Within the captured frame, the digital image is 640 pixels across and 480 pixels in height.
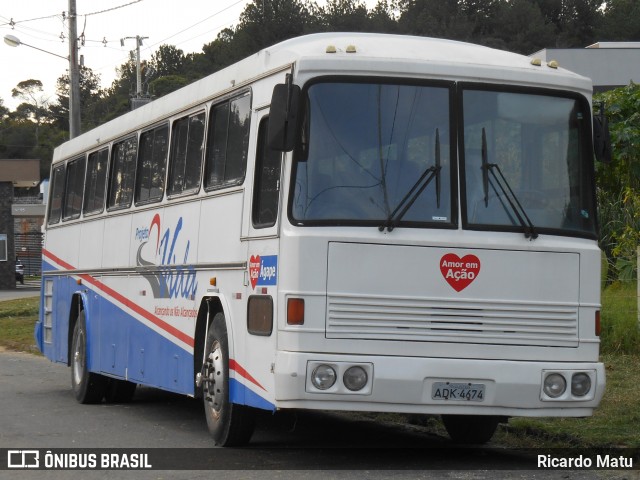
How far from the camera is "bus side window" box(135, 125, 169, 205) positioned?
12.9 m

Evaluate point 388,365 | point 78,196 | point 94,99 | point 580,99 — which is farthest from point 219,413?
point 94,99

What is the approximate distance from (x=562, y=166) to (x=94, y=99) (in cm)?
13716

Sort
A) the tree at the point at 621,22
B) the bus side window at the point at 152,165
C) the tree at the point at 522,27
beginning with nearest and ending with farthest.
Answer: the bus side window at the point at 152,165, the tree at the point at 522,27, the tree at the point at 621,22

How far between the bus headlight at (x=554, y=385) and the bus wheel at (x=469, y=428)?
1458 millimetres

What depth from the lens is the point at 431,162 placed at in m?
9.45

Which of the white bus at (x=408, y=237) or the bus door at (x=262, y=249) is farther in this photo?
the bus door at (x=262, y=249)

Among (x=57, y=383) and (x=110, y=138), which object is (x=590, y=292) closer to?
(x=110, y=138)

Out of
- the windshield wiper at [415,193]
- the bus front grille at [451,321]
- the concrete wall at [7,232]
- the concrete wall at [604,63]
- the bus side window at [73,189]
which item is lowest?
the bus front grille at [451,321]

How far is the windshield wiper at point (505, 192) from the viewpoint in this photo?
9539 millimetres

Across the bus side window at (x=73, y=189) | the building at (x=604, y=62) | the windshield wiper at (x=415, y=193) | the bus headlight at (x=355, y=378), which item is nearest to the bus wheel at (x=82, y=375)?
the bus side window at (x=73, y=189)

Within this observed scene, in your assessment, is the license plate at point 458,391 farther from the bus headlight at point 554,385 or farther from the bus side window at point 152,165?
the bus side window at point 152,165

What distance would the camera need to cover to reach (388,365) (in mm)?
9062

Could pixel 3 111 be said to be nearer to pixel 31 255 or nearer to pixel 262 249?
pixel 31 255

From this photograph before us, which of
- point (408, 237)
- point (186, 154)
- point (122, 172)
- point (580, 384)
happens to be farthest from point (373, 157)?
point (122, 172)
